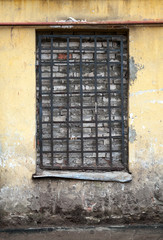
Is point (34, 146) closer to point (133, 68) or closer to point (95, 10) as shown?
point (133, 68)

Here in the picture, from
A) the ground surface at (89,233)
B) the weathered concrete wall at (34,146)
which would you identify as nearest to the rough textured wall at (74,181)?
the weathered concrete wall at (34,146)

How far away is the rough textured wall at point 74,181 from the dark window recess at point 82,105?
178 mm

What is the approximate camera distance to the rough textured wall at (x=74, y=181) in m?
3.79

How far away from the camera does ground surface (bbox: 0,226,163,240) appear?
358cm

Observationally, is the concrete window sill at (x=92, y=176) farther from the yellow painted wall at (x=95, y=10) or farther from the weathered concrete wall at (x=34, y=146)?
the yellow painted wall at (x=95, y=10)

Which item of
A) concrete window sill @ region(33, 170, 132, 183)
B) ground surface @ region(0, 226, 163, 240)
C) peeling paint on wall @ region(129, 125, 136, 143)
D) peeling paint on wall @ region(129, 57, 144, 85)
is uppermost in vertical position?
peeling paint on wall @ region(129, 57, 144, 85)

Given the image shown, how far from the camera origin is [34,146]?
12.6 ft

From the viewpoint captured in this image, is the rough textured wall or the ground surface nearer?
the ground surface

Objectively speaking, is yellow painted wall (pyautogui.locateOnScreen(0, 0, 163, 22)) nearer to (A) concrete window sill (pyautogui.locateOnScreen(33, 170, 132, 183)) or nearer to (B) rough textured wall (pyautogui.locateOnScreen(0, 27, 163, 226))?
(B) rough textured wall (pyautogui.locateOnScreen(0, 27, 163, 226))

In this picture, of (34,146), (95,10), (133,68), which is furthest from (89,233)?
(95,10)

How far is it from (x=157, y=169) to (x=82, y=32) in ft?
7.68

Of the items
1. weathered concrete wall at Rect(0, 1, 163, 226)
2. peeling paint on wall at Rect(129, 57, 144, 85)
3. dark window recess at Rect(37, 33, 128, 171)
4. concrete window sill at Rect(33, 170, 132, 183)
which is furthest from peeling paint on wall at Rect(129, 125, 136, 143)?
peeling paint on wall at Rect(129, 57, 144, 85)

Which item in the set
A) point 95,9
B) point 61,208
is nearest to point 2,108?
point 61,208

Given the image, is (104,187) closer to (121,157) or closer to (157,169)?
(121,157)
